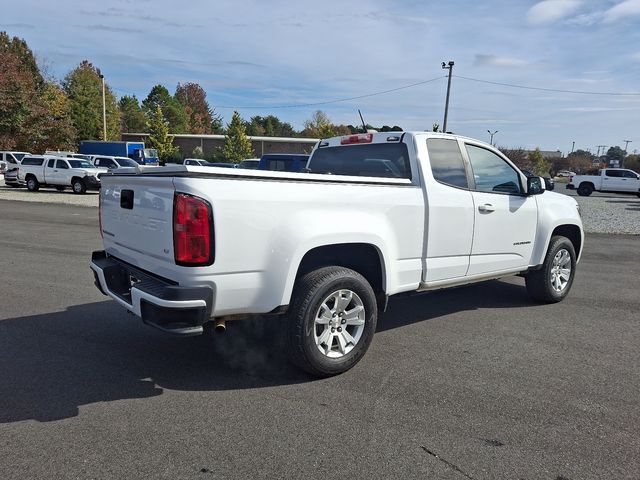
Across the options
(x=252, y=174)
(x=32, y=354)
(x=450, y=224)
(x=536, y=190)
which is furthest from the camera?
(x=536, y=190)

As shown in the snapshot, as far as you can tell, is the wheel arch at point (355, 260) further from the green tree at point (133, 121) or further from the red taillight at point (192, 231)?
the green tree at point (133, 121)

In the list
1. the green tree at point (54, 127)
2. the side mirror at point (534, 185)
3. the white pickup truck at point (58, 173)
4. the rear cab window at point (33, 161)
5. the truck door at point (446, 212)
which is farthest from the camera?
the green tree at point (54, 127)

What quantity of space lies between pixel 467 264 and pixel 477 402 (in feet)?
5.42

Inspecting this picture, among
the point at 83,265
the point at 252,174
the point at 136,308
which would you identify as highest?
the point at 252,174

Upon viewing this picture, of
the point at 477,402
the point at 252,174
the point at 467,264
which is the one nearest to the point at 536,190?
the point at 467,264

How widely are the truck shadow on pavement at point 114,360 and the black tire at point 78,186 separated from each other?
19.3 metres

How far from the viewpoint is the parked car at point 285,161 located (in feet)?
49.4

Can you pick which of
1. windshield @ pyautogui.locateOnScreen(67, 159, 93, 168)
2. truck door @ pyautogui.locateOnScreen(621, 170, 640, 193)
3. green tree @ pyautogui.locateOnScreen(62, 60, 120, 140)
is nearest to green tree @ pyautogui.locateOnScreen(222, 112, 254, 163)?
green tree @ pyautogui.locateOnScreen(62, 60, 120, 140)

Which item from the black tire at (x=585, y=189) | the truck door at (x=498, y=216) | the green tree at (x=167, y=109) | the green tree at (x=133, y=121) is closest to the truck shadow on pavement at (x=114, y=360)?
the truck door at (x=498, y=216)

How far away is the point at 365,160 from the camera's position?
500 centimetres

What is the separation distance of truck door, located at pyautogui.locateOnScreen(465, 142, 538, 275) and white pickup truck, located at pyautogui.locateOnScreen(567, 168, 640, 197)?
102ft

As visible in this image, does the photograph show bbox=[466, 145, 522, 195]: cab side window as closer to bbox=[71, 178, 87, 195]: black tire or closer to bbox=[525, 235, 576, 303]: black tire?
bbox=[525, 235, 576, 303]: black tire

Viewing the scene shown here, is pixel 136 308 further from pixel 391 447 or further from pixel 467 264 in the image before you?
pixel 467 264

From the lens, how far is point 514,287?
276 inches
